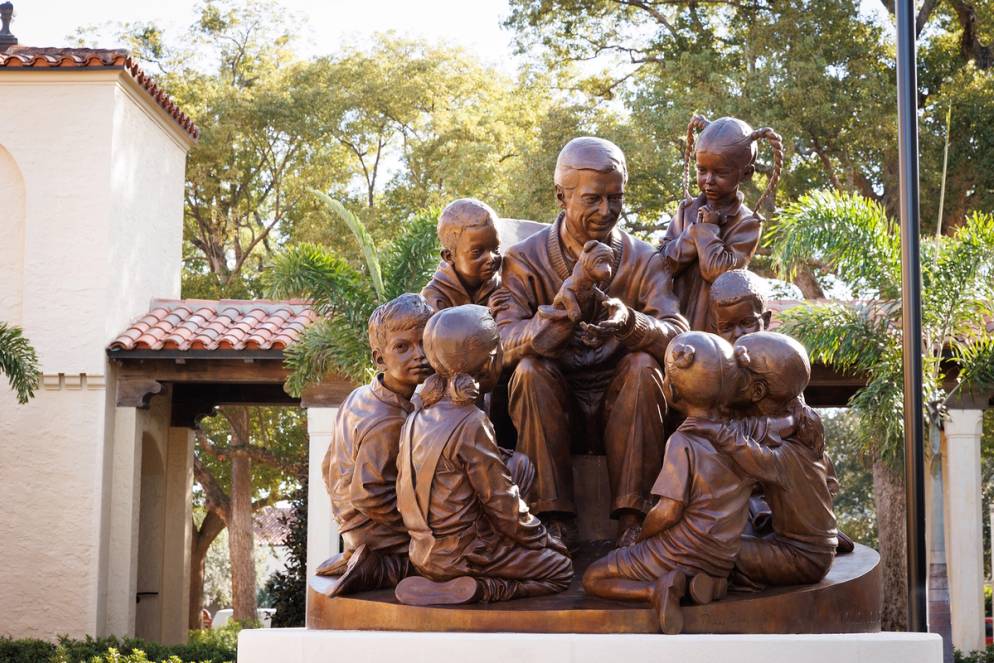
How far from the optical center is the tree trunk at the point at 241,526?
76.0ft

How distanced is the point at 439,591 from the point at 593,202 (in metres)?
1.53

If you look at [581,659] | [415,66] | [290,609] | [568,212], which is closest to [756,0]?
[415,66]

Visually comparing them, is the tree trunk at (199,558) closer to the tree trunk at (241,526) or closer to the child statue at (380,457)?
the tree trunk at (241,526)

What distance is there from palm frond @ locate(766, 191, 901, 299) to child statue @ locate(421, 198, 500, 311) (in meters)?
8.12

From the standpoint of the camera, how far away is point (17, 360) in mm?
14828

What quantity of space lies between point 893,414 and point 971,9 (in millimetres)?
10756

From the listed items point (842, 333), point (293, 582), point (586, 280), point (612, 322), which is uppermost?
point (842, 333)

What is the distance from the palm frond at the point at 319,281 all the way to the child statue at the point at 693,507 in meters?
10.2

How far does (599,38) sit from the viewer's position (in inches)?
930

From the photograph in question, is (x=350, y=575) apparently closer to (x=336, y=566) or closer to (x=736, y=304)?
(x=336, y=566)

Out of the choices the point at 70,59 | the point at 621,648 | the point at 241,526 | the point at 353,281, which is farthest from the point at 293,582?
the point at 621,648

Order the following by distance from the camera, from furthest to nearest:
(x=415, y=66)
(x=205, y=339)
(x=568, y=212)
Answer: (x=415, y=66)
(x=205, y=339)
(x=568, y=212)

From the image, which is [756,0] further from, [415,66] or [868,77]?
[415,66]

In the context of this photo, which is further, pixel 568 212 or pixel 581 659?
pixel 568 212
